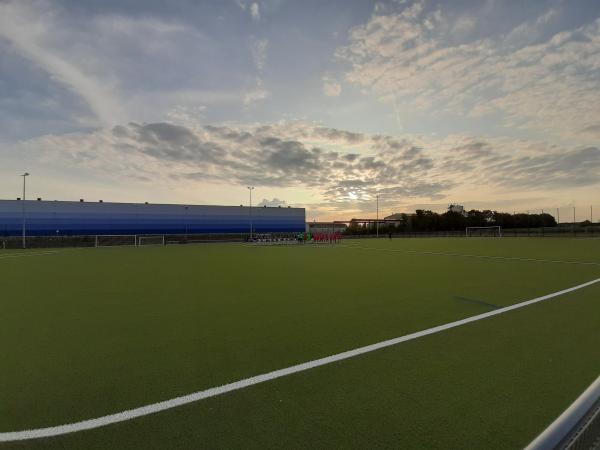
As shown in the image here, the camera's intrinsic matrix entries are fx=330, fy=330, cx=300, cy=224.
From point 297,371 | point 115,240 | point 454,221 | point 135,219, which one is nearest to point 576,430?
point 297,371

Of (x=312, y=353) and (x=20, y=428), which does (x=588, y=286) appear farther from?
(x=20, y=428)

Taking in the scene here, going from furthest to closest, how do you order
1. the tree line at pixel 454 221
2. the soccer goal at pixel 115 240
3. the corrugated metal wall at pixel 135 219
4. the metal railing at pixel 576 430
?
the tree line at pixel 454 221 < the corrugated metal wall at pixel 135 219 < the soccer goal at pixel 115 240 < the metal railing at pixel 576 430

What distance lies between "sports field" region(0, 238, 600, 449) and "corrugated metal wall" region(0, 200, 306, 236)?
202ft

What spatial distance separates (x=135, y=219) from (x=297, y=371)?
68.7 metres

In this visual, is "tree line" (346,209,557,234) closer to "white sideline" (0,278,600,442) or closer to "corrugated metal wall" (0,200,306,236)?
"corrugated metal wall" (0,200,306,236)

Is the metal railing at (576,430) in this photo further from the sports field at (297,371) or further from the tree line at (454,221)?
the tree line at (454,221)

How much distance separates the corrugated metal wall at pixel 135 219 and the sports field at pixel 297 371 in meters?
61.6

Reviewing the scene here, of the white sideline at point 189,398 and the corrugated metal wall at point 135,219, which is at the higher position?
the corrugated metal wall at point 135,219

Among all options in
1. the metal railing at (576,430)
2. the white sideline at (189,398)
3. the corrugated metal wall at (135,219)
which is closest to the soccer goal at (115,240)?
the corrugated metal wall at (135,219)

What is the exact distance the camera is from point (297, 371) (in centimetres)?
365

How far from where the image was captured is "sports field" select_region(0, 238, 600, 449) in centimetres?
259

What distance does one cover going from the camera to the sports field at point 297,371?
2594 millimetres

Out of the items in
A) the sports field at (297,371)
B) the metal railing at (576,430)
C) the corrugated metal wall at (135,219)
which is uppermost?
the corrugated metal wall at (135,219)

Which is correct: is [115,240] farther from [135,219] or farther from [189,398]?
[189,398]
